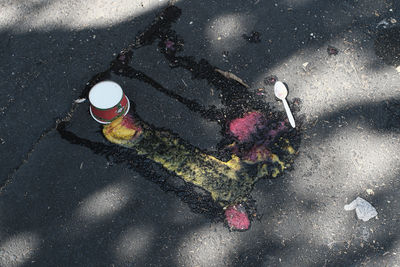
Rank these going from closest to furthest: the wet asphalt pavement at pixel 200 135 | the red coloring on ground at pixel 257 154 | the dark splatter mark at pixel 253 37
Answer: the wet asphalt pavement at pixel 200 135 < the red coloring on ground at pixel 257 154 < the dark splatter mark at pixel 253 37

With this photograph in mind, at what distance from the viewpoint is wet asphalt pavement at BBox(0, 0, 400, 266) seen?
2.45 m

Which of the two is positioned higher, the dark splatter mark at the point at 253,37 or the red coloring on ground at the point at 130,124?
the dark splatter mark at the point at 253,37

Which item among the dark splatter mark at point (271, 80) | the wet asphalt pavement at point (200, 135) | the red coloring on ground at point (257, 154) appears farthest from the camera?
the dark splatter mark at point (271, 80)

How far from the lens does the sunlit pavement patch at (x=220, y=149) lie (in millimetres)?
2533

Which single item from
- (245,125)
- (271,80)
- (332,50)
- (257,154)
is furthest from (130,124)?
(332,50)

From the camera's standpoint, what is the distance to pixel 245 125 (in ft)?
8.73

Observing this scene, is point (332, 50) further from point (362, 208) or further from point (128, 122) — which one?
point (128, 122)

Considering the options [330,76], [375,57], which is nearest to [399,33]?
[375,57]

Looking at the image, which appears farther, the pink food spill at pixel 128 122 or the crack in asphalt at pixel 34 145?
the pink food spill at pixel 128 122

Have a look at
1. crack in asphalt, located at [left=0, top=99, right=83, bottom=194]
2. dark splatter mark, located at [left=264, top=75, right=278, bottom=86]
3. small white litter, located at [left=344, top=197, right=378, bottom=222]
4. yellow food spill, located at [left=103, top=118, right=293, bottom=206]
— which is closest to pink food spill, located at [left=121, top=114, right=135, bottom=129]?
yellow food spill, located at [left=103, top=118, right=293, bottom=206]

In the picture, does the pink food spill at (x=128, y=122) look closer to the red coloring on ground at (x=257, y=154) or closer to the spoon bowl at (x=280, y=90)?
the red coloring on ground at (x=257, y=154)

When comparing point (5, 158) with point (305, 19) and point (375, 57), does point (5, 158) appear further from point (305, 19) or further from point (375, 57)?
point (375, 57)

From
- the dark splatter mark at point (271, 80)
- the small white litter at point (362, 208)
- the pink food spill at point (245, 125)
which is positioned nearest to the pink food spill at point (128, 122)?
the pink food spill at point (245, 125)

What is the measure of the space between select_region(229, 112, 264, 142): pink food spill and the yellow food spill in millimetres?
166
